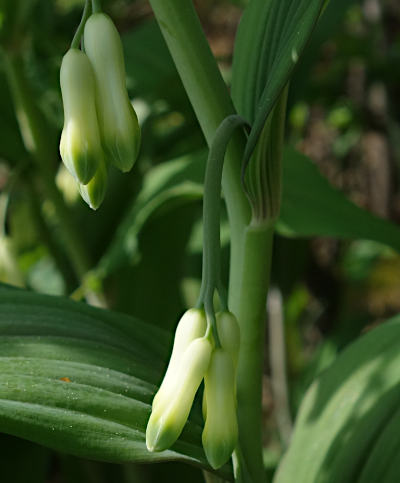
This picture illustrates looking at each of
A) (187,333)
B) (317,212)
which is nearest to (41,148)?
(317,212)

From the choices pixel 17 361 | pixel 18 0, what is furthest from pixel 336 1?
pixel 17 361

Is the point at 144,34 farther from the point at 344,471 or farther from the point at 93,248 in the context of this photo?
the point at 344,471

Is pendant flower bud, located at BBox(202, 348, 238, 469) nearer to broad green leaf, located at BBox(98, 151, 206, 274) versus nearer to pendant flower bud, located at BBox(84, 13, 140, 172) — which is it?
pendant flower bud, located at BBox(84, 13, 140, 172)

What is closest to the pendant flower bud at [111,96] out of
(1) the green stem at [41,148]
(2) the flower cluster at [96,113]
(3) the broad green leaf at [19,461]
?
(2) the flower cluster at [96,113]

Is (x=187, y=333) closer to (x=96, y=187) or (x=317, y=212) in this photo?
(x=96, y=187)

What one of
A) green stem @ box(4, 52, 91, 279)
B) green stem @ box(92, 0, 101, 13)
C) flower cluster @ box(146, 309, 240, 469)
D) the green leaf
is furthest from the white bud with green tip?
green stem @ box(4, 52, 91, 279)
